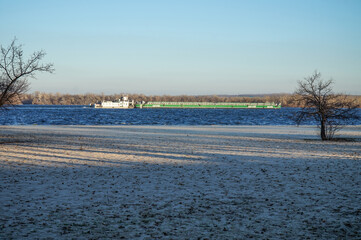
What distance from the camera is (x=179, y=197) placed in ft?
30.3

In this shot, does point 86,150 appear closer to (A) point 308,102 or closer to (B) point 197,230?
(B) point 197,230

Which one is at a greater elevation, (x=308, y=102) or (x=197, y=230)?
(x=308, y=102)

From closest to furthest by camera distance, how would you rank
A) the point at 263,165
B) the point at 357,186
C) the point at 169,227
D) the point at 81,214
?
1. the point at 169,227
2. the point at 81,214
3. the point at 357,186
4. the point at 263,165

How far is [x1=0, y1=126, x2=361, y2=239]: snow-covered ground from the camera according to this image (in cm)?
679

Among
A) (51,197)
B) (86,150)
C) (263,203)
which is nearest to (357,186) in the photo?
(263,203)

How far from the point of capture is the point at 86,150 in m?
18.9

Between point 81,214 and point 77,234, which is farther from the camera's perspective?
point 81,214

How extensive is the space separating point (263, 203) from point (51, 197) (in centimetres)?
530

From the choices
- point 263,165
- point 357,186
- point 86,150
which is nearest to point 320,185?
point 357,186

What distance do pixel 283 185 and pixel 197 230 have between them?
15.7 ft

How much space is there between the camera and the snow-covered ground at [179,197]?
6.79 metres

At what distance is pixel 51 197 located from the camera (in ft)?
29.8

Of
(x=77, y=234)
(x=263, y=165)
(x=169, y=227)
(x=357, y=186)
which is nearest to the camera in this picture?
(x=77, y=234)

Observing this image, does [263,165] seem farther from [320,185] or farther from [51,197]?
[51,197]
